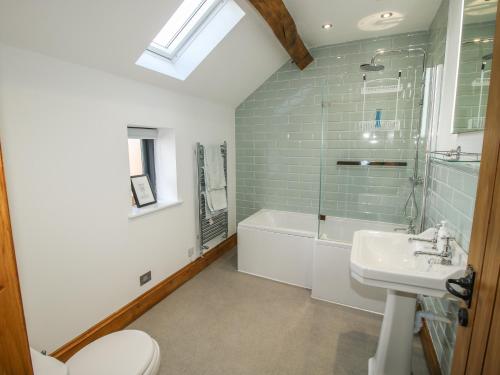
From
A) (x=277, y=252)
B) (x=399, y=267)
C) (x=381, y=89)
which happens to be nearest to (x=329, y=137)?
(x=381, y=89)

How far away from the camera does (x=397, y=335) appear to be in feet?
4.99

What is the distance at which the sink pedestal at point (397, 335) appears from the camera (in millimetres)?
1493

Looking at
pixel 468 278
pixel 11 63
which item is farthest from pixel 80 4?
pixel 468 278

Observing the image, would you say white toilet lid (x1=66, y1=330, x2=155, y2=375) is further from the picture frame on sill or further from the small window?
the small window

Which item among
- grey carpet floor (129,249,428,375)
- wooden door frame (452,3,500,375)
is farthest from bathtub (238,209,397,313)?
wooden door frame (452,3,500,375)

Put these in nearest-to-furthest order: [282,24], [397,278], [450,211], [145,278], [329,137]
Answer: [397,278] < [450,211] < [282,24] < [145,278] < [329,137]

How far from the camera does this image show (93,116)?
1834mm

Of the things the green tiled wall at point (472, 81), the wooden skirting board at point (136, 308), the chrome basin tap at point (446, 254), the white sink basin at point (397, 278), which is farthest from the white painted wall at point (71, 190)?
the green tiled wall at point (472, 81)

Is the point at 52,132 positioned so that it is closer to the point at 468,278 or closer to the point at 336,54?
the point at 468,278

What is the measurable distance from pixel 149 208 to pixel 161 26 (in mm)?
1497

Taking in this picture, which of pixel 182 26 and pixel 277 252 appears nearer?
pixel 182 26

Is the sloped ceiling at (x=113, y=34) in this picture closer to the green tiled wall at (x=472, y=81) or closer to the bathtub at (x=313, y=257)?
the green tiled wall at (x=472, y=81)

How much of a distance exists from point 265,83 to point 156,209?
2168 millimetres

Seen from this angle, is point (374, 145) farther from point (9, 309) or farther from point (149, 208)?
point (9, 309)
